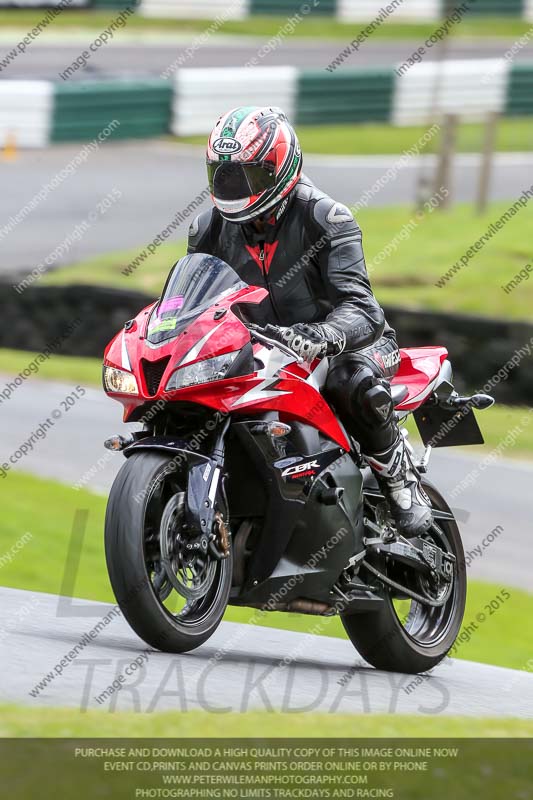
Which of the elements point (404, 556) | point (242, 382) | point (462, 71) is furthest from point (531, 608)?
point (462, 71)

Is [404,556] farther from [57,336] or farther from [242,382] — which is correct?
[57,336]

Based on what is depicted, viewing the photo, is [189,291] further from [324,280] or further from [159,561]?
[159,561]

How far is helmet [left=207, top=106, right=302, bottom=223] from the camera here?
524 centimetres

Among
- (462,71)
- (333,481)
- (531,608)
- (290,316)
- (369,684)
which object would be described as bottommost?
(462,71)

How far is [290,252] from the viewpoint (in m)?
5.43

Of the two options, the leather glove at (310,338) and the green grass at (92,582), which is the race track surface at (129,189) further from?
the leather glove at (310,338)

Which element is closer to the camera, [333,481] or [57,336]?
[333,481]

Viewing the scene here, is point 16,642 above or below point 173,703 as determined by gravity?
below

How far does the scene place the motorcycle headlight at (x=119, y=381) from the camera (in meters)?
4.93

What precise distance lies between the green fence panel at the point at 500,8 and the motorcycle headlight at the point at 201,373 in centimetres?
3050

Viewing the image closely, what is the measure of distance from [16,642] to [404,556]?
1614mm

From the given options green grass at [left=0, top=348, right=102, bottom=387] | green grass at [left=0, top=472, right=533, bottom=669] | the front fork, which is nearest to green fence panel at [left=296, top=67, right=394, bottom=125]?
green grass at [left=0, top=348, right=102, bottom=387]
